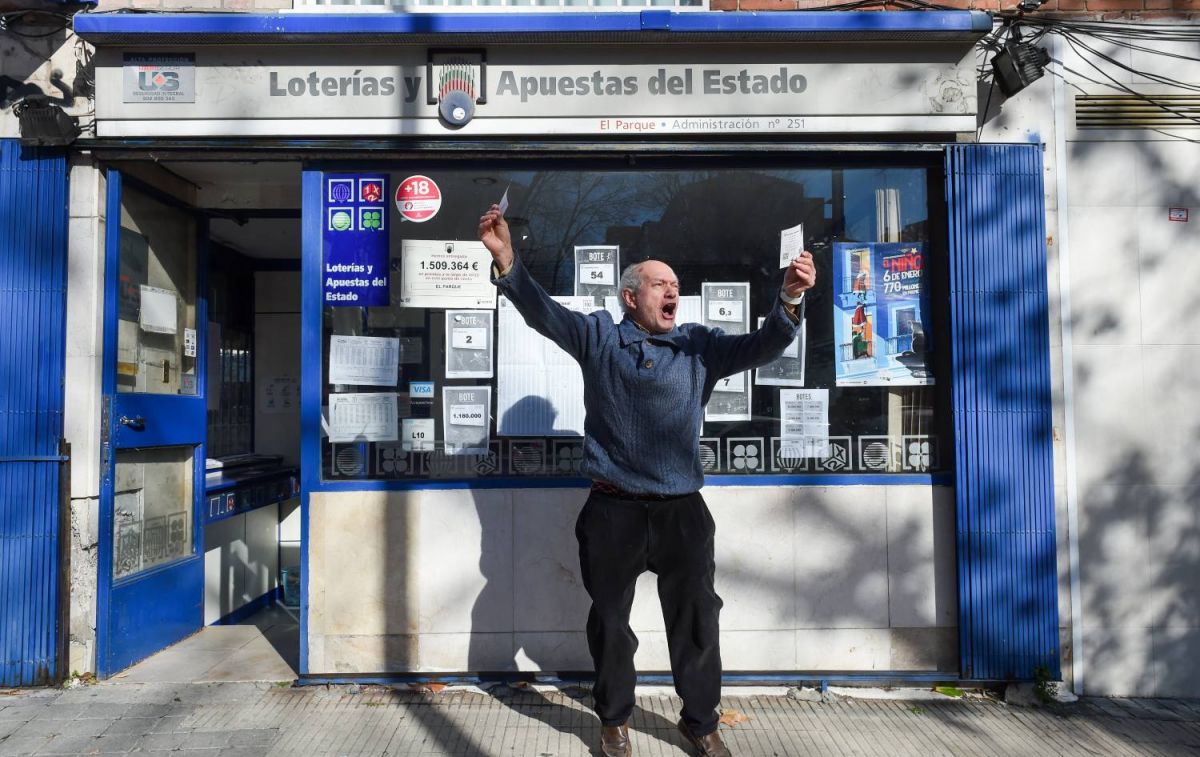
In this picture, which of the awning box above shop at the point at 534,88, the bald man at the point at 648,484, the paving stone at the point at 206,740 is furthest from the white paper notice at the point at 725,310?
the paving stone at the point at 206,740

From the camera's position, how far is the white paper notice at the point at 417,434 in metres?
4.35

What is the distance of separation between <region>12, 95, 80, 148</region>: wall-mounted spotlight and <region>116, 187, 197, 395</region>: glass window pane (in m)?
0.43

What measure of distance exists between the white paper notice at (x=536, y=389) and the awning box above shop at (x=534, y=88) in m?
1.08

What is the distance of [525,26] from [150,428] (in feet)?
10.5

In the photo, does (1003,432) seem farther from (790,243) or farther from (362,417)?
(362,417)

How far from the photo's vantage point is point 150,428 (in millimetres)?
4699

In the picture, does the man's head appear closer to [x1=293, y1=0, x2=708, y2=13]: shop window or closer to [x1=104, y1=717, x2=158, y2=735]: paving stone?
[x1=293, y1=0, x2=708, y2=13]: shop window

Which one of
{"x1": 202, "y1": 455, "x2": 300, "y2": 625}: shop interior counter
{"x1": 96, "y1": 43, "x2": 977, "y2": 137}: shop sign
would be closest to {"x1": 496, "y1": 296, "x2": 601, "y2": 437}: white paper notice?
{"x1": 96, "y1": 43, "x2": 977, "y2": 137}: shop sign

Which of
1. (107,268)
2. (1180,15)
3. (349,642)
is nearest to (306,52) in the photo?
(107,268)

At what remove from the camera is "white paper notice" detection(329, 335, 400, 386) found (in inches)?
170

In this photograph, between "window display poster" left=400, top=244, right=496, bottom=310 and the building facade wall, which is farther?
→ "window display poster" left=400, top=244, right=496, bottom=310

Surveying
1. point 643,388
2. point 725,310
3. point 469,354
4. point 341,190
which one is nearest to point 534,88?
point 341,190

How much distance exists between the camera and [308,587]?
420 centimetres

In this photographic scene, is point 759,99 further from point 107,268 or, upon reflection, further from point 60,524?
point 60,524
